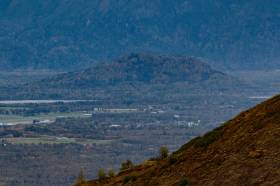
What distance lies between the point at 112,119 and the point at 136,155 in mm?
58108

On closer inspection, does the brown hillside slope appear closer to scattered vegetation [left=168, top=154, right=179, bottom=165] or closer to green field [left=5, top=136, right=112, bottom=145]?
scattered vegetation [left=168, top=154, right=179, bottom=165]

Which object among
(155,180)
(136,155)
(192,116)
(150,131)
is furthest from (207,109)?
(155,180)

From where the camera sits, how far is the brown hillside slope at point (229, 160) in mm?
18578

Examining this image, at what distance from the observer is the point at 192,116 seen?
186m

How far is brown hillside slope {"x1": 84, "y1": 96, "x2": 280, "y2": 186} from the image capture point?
18578 mm

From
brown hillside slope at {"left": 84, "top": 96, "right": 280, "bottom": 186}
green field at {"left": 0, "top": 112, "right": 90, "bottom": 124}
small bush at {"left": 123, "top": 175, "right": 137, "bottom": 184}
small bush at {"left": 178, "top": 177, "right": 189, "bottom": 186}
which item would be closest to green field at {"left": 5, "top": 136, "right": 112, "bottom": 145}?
green field at {"left": 0, "top": 112, "right": 90, "bottom": 124}

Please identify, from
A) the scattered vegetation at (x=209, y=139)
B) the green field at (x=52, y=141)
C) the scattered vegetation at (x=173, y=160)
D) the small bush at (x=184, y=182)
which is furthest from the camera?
the green field at (x=52, y=141)

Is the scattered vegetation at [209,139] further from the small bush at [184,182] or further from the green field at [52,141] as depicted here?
the green field at [52,141]

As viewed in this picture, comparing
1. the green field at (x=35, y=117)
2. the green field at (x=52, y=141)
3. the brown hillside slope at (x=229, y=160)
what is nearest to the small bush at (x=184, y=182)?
the brown hillside slope at (x=229, y=160)

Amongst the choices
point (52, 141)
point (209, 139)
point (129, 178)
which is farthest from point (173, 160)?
point (52, 141)

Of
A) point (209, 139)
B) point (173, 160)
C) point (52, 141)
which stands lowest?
point (52, 141)

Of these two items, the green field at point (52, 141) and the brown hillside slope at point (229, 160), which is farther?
the green field at point (52, 141)

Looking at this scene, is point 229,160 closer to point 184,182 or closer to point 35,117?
point 184,182

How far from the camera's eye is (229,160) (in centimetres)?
1964
